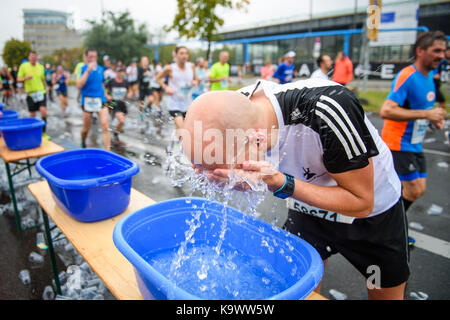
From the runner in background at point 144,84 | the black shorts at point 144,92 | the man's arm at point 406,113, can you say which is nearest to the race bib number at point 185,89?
the man's arm at point 406,113

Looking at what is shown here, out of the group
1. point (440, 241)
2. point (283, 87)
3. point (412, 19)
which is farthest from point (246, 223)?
point (440, 241)

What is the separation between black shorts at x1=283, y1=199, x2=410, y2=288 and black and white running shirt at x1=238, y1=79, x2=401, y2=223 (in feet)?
0.19

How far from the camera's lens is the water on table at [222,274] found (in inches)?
47.3

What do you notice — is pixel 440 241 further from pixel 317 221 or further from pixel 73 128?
pixel 73 128

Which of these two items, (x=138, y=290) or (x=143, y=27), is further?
(x=143, y=27)

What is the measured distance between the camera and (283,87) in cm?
127

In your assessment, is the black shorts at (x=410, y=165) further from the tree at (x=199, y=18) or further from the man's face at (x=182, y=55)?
the tree at (x=199, y=18)

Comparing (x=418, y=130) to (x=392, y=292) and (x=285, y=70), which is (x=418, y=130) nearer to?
(x=392, y=292)

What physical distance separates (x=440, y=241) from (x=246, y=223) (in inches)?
104

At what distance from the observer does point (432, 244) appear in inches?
114

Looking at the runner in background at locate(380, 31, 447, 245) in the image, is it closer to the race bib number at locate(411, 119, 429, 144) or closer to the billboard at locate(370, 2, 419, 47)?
the race bib number at locate(411, 119, 429, 144)

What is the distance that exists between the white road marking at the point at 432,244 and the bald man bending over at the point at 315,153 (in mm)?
1761

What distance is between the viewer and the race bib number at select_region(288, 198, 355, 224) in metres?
1.43

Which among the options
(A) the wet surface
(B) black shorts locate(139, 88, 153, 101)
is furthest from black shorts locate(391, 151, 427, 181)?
(B) black shorts locate(139, 88, 153, 101)
